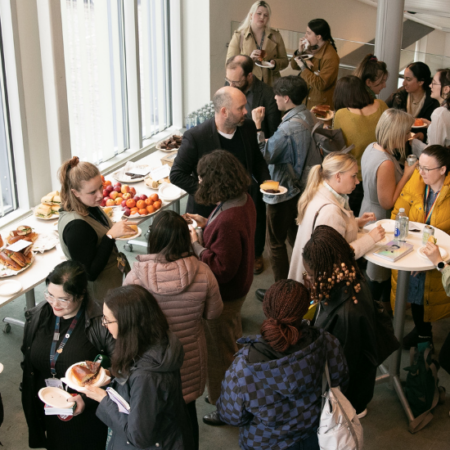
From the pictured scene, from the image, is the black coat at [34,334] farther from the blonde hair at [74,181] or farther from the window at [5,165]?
the window at [5,165]

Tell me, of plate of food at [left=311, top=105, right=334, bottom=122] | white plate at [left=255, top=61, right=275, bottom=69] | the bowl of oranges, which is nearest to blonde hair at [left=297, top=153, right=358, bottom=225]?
the bowl of oranges

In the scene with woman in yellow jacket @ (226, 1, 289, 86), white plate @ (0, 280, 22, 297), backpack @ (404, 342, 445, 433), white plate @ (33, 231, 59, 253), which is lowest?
backpack @ (404, 342, 445, 433)

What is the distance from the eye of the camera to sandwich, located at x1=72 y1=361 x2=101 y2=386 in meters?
2.24

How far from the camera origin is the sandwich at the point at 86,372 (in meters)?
2.24

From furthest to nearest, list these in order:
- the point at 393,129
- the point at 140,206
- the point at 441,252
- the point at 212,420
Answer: the point at 140,206, the point at 393,129, the point at 212,420, the point at 441,252

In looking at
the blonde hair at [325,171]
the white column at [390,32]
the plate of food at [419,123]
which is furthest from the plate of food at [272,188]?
the white column at [390,32]

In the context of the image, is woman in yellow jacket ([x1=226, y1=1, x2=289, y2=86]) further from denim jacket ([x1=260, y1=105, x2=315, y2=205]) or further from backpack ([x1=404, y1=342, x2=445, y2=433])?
backpack ([x1=404, y1=342, x2=445, y2=433])

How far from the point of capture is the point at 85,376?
2.26 m

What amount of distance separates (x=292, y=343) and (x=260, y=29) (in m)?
4.24

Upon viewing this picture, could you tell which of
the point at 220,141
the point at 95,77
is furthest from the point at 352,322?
the point at 95,77

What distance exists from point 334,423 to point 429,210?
1.87 meters

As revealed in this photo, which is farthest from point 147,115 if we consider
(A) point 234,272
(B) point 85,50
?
(A) point 234,272

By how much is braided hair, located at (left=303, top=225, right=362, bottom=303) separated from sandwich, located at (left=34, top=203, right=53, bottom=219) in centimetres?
237

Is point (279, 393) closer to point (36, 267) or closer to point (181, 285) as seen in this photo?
point (181, 285)
